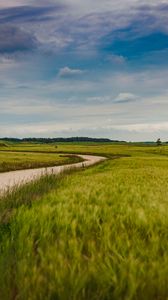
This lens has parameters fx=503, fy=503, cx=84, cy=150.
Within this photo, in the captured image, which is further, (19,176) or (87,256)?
(19,176)

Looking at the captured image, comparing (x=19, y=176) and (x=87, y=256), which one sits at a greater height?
(x=87, y=256)

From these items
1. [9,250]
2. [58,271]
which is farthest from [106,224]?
[58,271]

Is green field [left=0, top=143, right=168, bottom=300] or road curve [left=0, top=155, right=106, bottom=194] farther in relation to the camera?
road curve [left=0, top=155, right=106, bottom=194]

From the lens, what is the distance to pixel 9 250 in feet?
20.5

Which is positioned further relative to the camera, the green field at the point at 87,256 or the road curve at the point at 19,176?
the road curve at the point at 19,176

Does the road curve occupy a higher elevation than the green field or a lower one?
lower

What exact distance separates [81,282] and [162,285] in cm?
74

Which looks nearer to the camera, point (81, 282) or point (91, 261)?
point (81, 282)

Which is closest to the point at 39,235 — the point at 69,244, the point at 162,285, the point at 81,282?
the point at 69,244

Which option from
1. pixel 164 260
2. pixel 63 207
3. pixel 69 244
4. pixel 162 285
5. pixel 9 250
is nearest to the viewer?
pixel 162 285

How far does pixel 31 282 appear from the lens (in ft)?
15.8

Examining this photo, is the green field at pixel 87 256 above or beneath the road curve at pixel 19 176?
above

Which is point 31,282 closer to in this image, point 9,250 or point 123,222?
point 9,250

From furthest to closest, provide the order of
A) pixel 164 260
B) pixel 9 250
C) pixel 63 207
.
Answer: pixel 63 207 < pixel 9 250 < pixel 164 260
